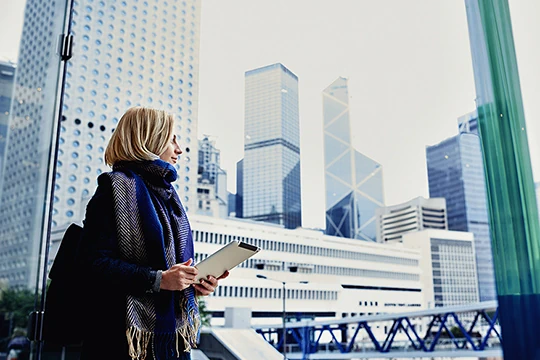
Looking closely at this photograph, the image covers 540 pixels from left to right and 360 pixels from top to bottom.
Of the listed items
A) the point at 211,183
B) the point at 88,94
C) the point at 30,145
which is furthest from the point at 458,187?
the point at 30,145

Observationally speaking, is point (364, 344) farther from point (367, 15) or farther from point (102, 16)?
point (102, 16)

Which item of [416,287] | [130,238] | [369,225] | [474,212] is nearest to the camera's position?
Result: [130,238]

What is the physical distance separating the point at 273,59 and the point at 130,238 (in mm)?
4272

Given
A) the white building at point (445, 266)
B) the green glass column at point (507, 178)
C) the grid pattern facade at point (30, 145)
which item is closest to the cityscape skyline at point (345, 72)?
the white building at point (445, 266)

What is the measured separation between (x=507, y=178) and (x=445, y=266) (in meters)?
4.44

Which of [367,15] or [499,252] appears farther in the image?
[367,15]

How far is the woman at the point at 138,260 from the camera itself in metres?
0.80

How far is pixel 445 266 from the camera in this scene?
609 centimetres

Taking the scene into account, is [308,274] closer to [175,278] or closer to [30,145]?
[30,145]

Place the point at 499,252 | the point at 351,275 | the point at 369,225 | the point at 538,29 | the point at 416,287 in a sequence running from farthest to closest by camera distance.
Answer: the point at 351,275 < the point at 416,287 < the point at 369,225 < the point at 538,29 < the point at 499,252

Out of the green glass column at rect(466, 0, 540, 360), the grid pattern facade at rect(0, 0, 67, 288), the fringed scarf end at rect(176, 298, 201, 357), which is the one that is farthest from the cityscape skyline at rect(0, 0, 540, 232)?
the fringed scarf end at rect(176, 298, 201, 357)

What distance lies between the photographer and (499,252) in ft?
6.24

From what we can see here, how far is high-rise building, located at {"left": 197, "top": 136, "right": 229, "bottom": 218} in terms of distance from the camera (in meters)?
4.81

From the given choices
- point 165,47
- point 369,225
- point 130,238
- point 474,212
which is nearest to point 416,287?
point 369,225
